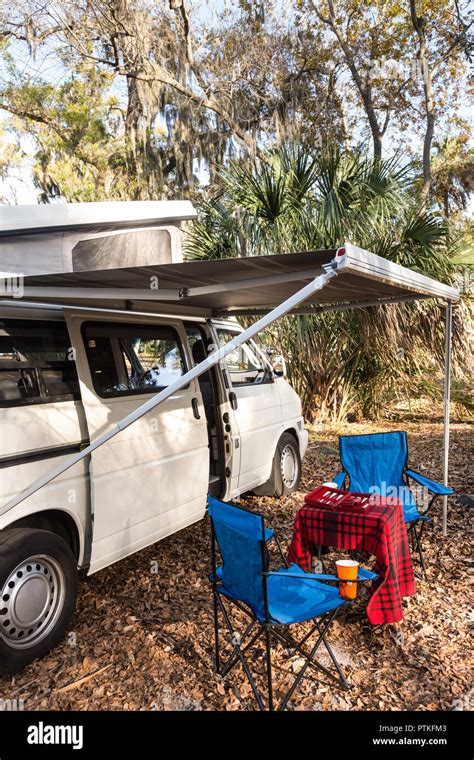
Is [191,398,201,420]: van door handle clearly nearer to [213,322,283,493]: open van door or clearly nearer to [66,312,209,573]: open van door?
[66,312,209,573]: open van door

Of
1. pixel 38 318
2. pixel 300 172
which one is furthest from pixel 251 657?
pixel 300 172

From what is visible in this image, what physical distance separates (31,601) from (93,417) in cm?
113

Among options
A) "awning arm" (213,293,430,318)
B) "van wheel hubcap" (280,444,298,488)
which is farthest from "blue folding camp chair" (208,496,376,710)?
"van wheel hubcap" (280,444,298,488)

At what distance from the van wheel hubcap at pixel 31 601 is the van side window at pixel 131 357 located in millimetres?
1140

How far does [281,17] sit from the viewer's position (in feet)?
52.7

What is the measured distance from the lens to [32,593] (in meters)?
3.24

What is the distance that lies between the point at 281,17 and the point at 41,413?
1676 centimetres

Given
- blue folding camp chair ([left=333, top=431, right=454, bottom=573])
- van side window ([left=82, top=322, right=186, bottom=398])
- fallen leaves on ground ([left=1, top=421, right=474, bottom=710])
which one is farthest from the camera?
blue folding camp chair ([left=333, top=431, right=454, bottom=573])

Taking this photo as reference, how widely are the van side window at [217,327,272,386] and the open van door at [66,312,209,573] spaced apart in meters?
0.76

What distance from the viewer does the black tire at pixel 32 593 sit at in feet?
10.1

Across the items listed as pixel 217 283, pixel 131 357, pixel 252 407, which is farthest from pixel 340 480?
pixel 217 283

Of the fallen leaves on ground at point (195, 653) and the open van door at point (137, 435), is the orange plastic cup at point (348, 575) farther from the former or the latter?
the open van door at point (137, 435)

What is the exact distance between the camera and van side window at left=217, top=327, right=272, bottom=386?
5.49 m

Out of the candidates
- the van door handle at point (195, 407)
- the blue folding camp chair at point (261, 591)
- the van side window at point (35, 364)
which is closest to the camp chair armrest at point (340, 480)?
the van door handle at point (195, 407)
